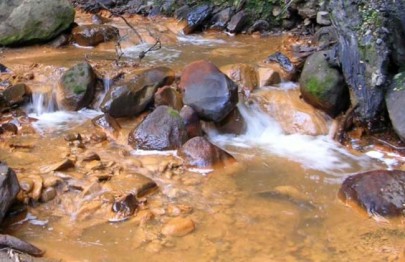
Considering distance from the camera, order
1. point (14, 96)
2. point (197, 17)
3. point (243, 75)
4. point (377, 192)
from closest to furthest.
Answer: point (377, 192), point (14, 96), point (243, 75), point (197, 17)

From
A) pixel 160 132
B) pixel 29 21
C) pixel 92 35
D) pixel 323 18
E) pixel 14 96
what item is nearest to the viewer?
pixel 160 132

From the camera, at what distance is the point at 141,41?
8.99 metres

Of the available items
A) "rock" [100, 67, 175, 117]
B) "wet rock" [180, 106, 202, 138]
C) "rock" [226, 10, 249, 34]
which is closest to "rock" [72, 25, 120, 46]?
"rock" [226, 10, 249, 34]

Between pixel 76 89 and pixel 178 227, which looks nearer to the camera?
pixel 178 227

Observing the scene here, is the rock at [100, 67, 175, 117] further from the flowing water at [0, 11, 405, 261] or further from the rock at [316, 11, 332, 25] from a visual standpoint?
the rock at [316, 11, 332, 25]

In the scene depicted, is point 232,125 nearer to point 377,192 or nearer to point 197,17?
point 377,192

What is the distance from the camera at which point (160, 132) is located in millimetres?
5555

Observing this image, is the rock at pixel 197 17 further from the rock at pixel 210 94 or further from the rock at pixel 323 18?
the rock at pixel 210 94

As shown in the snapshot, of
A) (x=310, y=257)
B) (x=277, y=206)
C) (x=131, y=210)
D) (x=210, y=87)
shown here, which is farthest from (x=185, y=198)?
(x=210, y=87)

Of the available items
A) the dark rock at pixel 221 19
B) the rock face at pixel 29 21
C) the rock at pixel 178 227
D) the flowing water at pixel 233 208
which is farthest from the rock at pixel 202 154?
the dark rock at pixel 221 19

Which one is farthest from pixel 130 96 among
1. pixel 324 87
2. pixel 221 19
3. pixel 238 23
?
pixel 221 19

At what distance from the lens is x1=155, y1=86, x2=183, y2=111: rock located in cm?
616

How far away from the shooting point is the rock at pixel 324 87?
6172 mm

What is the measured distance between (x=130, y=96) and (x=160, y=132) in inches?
34.5
